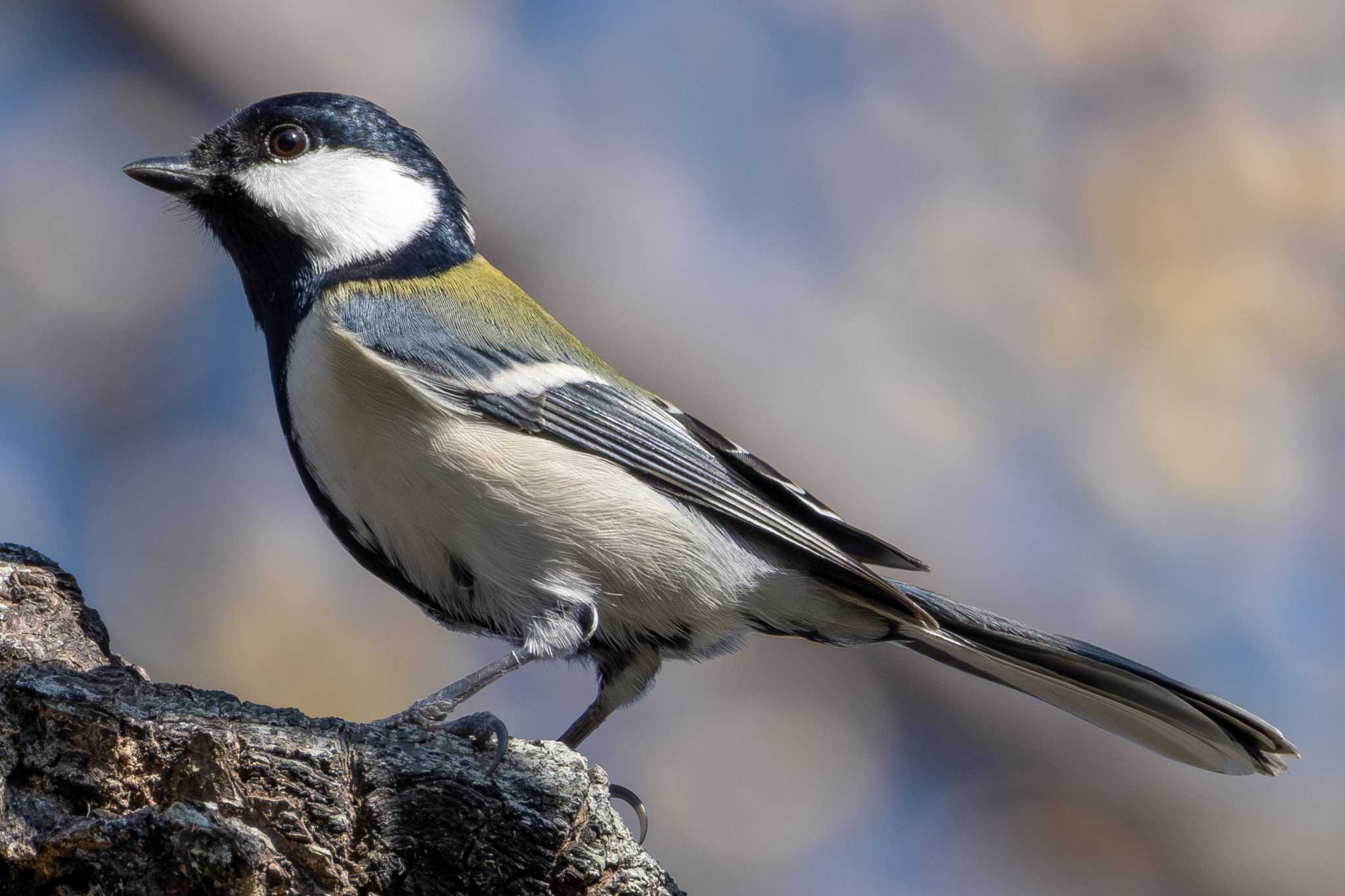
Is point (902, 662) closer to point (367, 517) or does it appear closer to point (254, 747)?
point (367, 517)

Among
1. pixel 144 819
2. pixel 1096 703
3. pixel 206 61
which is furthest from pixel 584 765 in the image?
pixel 206 61

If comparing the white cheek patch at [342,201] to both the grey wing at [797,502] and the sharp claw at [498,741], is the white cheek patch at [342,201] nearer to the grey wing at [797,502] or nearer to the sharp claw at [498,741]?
the grey wing at [797,502]

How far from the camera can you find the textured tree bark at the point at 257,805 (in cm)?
155

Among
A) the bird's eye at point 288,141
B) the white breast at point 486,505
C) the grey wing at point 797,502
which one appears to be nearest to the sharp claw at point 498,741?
the white breast at point 486,505

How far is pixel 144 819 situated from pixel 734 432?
3.14 metres

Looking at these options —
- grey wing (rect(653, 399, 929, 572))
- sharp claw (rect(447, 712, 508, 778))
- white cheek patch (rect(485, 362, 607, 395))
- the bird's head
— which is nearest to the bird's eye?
the bird's head

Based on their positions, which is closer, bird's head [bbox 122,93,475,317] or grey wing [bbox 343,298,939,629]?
grey wing [bbox 343,298,939,629]

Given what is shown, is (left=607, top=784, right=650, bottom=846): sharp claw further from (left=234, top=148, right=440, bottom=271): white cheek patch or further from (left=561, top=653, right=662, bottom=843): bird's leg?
(left=234, top=148, right=440, bottom=271): white cheek patch

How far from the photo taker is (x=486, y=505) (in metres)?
2.34

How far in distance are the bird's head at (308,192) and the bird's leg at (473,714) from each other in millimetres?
909

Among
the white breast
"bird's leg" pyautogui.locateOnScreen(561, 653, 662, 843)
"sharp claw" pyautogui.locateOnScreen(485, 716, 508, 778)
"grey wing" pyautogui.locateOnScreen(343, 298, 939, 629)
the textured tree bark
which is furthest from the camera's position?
"bird's leg" pyautogui.locateOnScreen(561, 653, 662, 843)

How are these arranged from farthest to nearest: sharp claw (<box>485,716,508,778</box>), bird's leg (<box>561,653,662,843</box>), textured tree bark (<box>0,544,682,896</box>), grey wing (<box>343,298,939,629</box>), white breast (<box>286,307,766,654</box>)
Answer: bird's leg (<box>561,653,662,843</box>)
grey wing (<box>343,298,939,629</box>)
white breast (<box>286,307,766,654</box>)
sharp claw (<box>485,716,508,778</box>)
textured tree bark (<box>0,544,682,896</box>)

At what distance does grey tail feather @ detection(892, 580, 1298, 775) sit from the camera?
2.54 metres

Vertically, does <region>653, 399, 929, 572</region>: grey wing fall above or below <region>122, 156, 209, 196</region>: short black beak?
above
